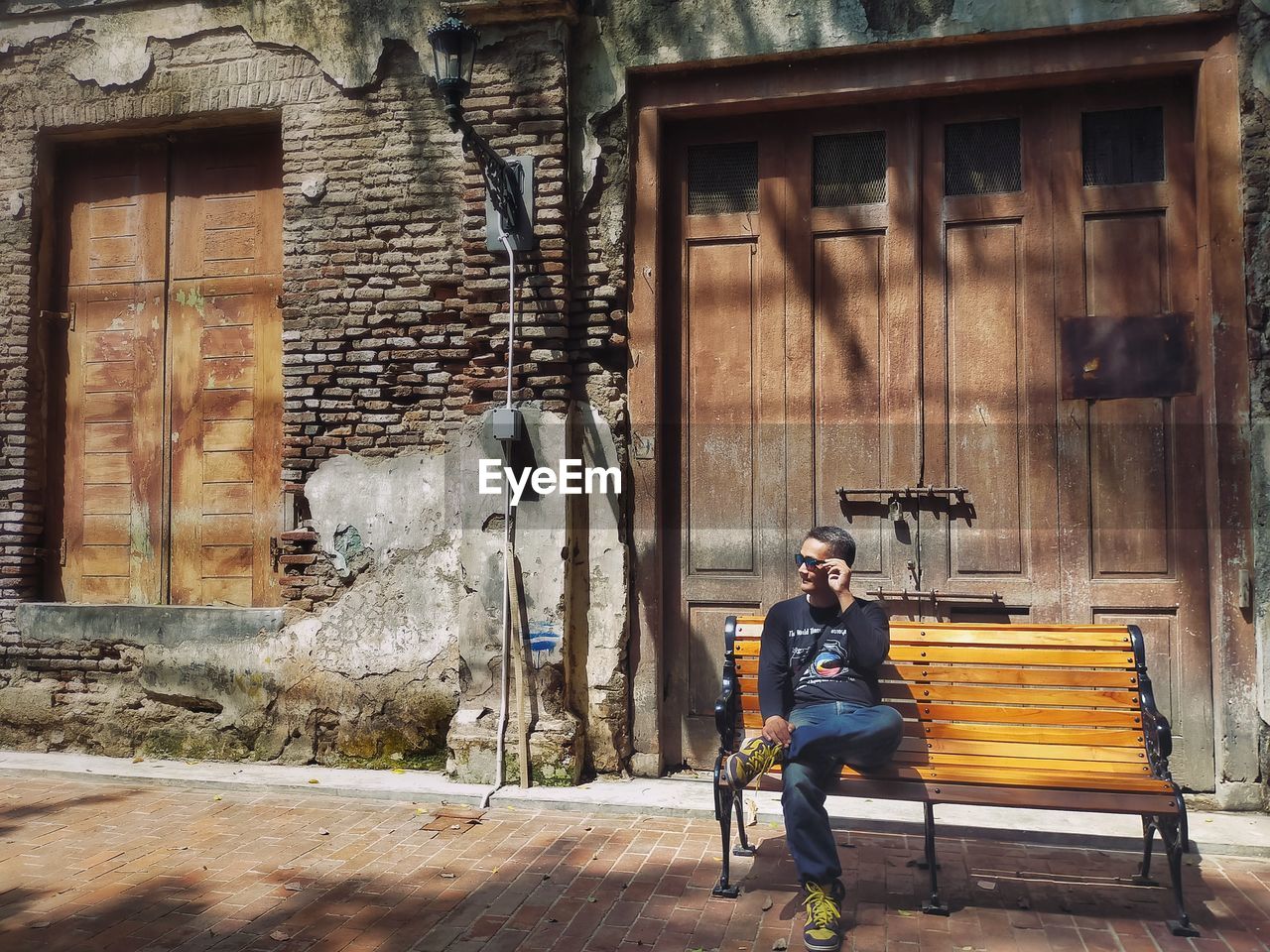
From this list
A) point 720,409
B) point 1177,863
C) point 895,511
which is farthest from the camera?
point 720,409

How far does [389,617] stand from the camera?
5660 mm

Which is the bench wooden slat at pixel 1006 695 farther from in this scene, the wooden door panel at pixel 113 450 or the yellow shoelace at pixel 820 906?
the wooden door panel at pixel 113 450

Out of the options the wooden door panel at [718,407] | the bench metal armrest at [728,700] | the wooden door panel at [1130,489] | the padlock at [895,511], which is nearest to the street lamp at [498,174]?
the wooden door panel at [718,407]

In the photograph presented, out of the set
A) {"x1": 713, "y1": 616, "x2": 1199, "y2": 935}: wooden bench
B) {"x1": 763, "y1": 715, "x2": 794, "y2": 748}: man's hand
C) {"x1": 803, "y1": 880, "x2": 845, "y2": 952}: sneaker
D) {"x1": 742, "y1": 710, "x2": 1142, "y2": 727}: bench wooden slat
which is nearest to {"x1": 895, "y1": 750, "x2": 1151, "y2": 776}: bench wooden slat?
{"x1": 713, "y1": 616, "x2": 1199, "y2": 935}: wooden bench

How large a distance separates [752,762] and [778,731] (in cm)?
15

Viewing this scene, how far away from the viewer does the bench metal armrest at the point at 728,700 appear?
398 cm

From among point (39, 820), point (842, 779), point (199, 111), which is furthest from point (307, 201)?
point (842, 779)

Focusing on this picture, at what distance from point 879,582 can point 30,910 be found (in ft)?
13.2

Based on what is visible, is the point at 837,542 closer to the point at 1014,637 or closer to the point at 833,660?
the point at 833,660

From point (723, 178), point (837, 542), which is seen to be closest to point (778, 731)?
point (837, 542)

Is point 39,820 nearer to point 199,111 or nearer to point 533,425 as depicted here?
point 533,425

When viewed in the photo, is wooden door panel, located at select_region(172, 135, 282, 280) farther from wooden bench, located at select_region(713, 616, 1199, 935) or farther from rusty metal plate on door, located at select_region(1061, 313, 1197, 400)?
rusty metal plate on door, located at select_region(1061, 313, 1197, 400)

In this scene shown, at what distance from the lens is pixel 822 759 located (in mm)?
3631

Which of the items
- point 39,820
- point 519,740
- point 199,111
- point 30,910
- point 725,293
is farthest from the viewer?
point 199,111
